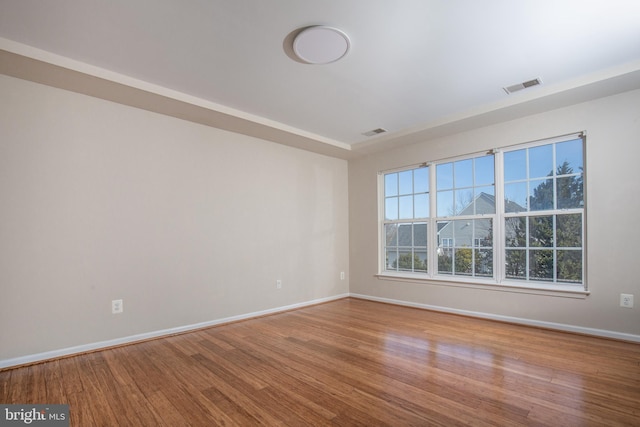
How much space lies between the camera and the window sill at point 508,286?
3.38m

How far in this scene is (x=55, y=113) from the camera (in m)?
2.85

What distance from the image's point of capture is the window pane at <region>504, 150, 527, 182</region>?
3826 millimetres

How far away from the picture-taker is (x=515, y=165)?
3.89 metres

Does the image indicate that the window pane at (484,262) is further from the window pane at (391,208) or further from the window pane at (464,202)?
the window pane at (391,208)

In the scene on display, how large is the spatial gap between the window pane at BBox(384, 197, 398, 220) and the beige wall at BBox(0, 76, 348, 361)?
1.52 meters

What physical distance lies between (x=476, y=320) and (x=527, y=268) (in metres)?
0.87

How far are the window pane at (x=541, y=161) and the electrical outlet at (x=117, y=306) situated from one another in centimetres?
475

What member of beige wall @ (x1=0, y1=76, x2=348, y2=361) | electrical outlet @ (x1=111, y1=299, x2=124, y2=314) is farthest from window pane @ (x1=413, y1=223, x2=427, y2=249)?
electrical outlet @ (x1=111, y1=299, x2=124, y2=314)

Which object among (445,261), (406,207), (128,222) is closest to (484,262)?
(445,261)

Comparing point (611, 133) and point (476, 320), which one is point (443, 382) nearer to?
point (476, 320)

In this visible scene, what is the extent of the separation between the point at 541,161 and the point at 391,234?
2259mm

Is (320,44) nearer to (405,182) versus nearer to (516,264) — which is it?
(405,182)

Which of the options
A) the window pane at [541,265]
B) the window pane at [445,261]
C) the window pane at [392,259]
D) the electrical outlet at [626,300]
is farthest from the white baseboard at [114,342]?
the electrical outlet at [626,300]

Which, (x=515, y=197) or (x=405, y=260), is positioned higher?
(x=515, y=197)
